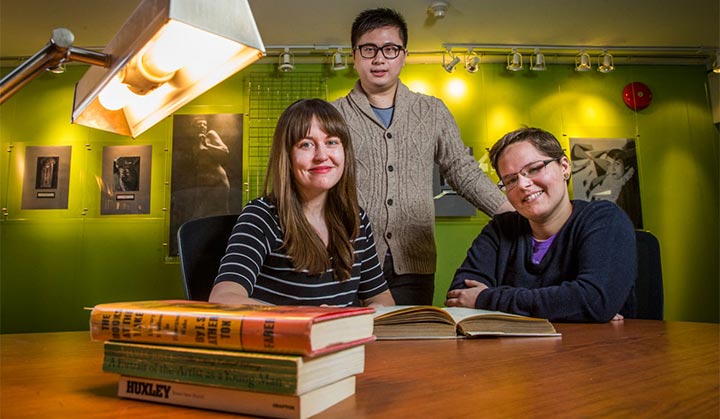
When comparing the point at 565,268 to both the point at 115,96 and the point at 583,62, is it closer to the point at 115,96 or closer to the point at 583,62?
the point at 115,96

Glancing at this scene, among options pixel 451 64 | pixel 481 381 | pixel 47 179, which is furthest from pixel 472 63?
pixel 481 381

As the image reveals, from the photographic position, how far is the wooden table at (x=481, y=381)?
451 millimetres

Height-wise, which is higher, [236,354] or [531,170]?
[531,170]

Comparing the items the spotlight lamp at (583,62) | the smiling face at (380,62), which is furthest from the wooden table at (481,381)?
the spotlight lamp at (583,62)

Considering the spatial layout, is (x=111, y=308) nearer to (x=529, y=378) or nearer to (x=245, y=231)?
(x=529, y=378)

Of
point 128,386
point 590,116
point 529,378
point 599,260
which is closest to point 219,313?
point 128,386

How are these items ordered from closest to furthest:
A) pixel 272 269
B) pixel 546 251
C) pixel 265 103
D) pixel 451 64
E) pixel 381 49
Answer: pixel 272 269
pixel 546 251
pixel 381 49
pixel 451 64
pixel 265 103

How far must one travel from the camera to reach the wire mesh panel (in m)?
3.90

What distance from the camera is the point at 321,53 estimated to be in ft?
13.0

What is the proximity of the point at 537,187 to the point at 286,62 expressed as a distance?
9.21ft

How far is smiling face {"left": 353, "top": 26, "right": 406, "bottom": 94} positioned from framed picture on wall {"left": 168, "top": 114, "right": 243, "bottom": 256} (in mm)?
2288

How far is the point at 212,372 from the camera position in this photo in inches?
16.8

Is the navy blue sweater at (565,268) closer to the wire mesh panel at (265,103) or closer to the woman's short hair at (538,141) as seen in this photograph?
the woman's short hair at (538,141)

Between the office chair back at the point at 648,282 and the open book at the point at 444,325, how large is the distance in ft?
2.12
